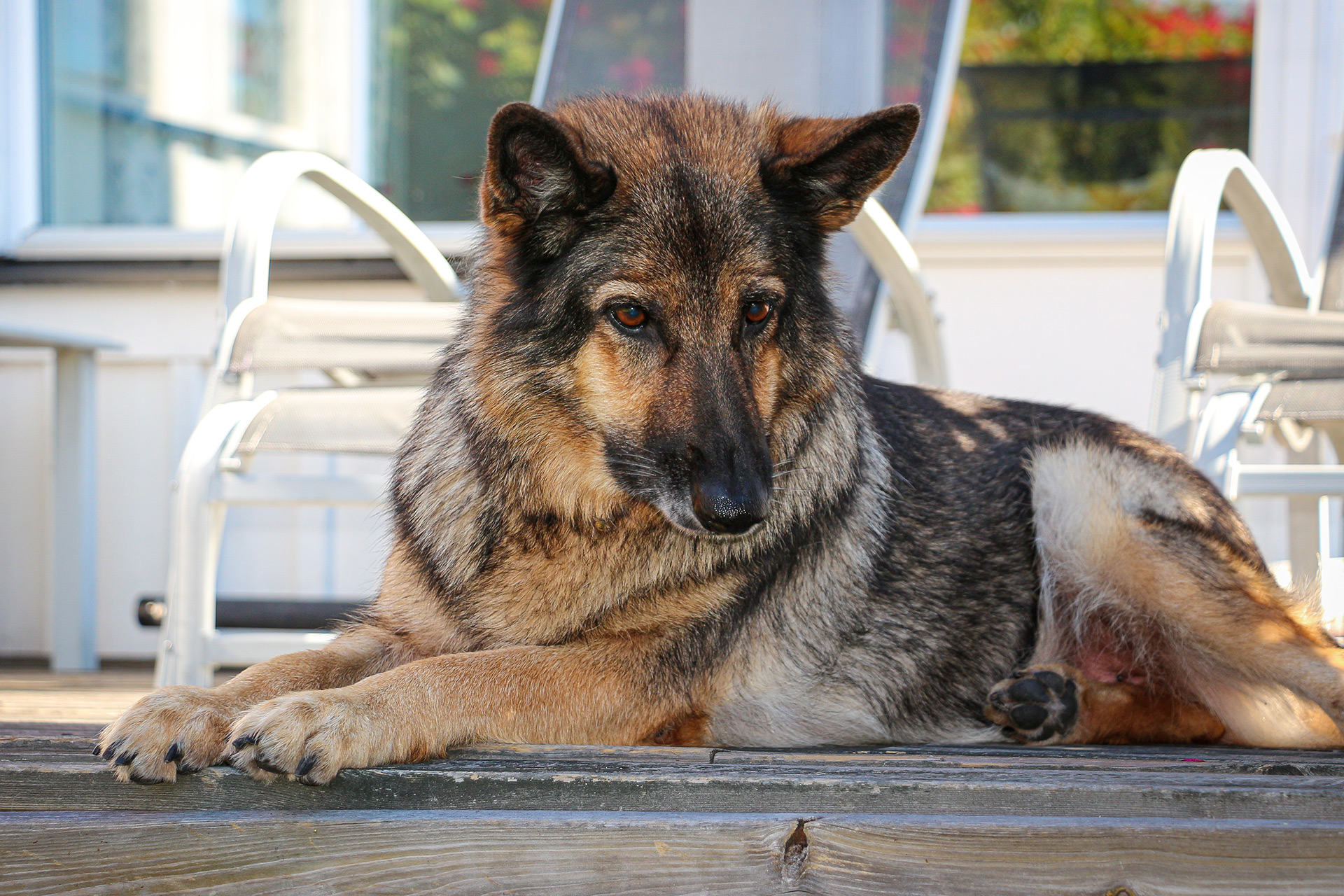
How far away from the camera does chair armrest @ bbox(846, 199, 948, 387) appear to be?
11.4 ft

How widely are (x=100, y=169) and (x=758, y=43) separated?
3.85m

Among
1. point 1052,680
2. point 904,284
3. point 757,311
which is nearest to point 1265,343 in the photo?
point 904,284

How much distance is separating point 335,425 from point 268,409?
0.77 ft

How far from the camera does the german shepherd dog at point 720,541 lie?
1.91 metres

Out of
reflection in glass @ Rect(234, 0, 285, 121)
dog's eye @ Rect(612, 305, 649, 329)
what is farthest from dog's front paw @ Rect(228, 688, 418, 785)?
reflection in glass @ Rect(234, 0, 285, 121)

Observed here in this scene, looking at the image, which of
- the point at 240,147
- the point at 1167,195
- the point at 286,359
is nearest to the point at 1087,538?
the point at 286,359

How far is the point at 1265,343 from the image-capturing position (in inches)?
126

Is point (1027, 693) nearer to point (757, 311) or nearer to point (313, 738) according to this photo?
point (757, 311)

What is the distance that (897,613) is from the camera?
239 cm

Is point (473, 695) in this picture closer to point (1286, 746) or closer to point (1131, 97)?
point (1286, 746)

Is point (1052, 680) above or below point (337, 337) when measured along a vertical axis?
below

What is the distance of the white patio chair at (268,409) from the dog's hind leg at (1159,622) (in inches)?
66.3

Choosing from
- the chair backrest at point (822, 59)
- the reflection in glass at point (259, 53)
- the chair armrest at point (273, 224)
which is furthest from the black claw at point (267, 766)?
the reflection in glass at point (259, 53)

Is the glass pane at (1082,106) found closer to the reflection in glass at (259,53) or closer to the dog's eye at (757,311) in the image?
the reflection in glass at (259,53)
